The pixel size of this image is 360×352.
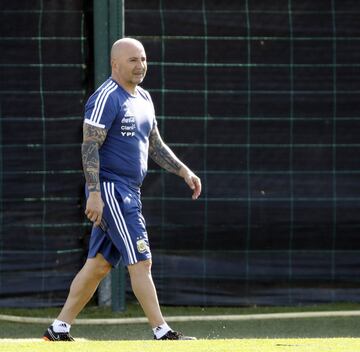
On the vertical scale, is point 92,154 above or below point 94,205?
above

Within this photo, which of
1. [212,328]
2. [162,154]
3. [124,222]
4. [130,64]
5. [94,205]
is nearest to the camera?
[94,205]

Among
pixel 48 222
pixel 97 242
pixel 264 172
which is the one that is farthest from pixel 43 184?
pixel 97 242

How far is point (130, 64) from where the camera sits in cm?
657

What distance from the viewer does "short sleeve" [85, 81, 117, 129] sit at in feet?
21.1

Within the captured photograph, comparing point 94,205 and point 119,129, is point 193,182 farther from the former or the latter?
point 94,205

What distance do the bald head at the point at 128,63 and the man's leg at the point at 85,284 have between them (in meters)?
0.93

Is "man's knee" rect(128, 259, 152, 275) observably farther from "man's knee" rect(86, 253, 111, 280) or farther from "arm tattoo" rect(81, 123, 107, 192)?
"arm tattoo" rect(81, 123, 107, 192)

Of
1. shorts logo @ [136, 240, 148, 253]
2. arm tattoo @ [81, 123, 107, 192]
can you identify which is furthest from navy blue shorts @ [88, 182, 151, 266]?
arm tattoo @ [81, 123, 107, 192]

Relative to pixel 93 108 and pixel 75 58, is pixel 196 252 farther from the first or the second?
pixel 93 108

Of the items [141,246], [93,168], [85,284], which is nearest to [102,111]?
[93,168]

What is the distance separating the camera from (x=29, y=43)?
8.85 m

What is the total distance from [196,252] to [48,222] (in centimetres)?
109

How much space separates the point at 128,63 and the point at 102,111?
324 millimetres

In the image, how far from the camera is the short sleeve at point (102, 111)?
6422mm
